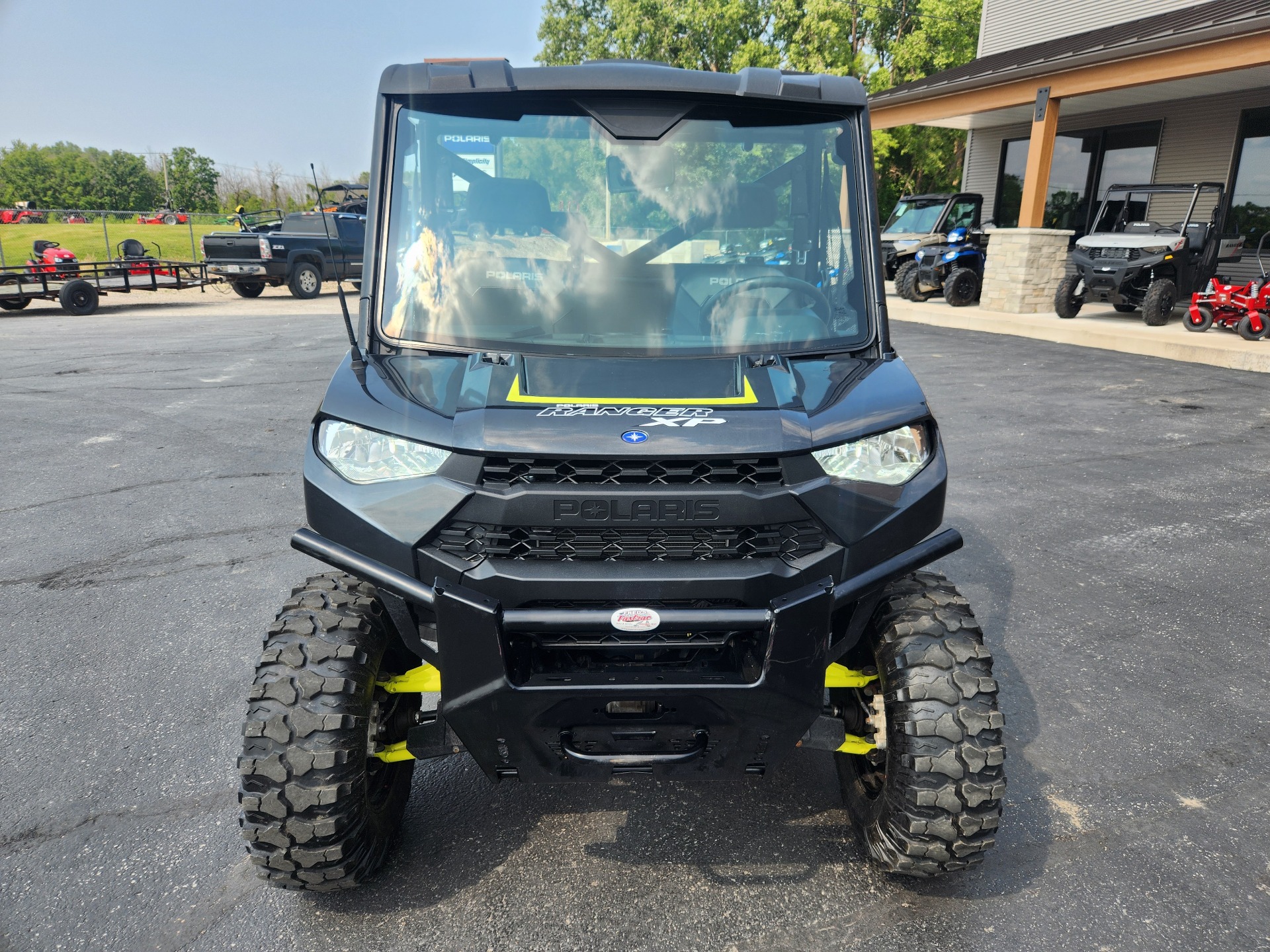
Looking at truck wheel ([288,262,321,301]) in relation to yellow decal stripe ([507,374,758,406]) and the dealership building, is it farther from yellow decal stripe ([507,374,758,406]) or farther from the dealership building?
yellow decal stripe ([507,374,758,406])

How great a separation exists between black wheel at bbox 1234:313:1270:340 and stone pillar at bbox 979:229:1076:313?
401 cm

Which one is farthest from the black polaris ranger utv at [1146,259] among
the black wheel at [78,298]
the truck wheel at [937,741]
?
the black wheel at [78,298]

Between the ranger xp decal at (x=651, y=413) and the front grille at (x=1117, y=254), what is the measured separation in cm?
1373

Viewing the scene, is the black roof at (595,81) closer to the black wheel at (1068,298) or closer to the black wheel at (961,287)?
the black wheel at (1068,298)

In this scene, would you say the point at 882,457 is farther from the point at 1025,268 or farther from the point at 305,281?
the point at 305,281

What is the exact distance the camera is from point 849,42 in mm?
30781

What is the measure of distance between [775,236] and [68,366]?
37.8ft

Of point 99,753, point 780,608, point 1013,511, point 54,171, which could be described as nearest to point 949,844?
point 780,608

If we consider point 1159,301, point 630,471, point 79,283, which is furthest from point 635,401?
point 79,283

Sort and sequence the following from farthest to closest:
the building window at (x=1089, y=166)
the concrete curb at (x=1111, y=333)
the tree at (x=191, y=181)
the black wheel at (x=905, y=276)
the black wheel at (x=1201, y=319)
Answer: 1. the tree at (x=191, y=181)
2. the building window at (x=1089, y=166)
3. the black wheel at (x=905, y=276)
4. the black wheel at (x=1201, y=319)
5. the concrete curb at (x=1111, y=333)

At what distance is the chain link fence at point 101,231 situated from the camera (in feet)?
105

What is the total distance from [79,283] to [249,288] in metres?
4.29

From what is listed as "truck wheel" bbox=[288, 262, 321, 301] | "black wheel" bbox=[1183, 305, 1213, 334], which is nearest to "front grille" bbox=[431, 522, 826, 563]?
"black wheel" bbox=[1183, 305, 1213, 334]

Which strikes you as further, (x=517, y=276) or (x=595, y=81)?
(x=517, y=276)
